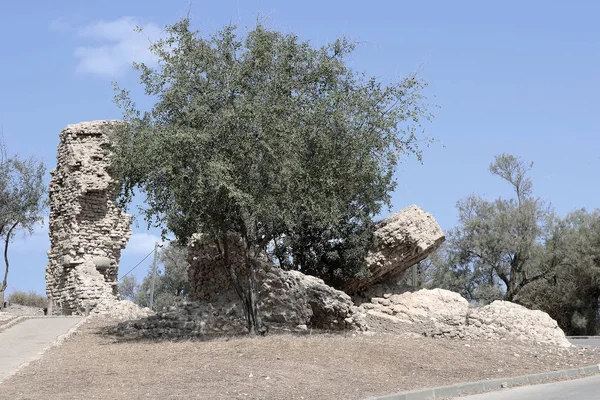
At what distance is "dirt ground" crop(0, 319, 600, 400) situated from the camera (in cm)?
1220

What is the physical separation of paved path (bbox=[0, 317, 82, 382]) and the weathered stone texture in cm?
1078

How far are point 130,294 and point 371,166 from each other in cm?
4558

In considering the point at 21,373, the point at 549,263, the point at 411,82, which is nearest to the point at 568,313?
the point at 549,263

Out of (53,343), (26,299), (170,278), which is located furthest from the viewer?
(170,278)

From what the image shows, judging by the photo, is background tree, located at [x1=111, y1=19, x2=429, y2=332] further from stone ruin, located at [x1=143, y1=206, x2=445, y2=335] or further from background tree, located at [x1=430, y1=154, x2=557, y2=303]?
background tree, located at [x1=430, y1=154, x2=557, y2=303]

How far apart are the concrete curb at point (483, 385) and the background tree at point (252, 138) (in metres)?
6.59

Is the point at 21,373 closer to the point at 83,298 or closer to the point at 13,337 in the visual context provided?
the point at 13,337

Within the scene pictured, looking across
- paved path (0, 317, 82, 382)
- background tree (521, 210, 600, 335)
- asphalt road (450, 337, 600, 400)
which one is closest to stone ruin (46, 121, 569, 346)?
paved path (0, 317, 82, 382)

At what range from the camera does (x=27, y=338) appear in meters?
20.3

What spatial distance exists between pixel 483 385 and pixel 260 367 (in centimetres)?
441

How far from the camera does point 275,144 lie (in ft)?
60.1

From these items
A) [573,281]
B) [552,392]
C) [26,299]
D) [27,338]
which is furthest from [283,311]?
[573,281]

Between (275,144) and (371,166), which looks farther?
(371,166)

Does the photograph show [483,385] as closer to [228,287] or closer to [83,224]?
[228,287]
